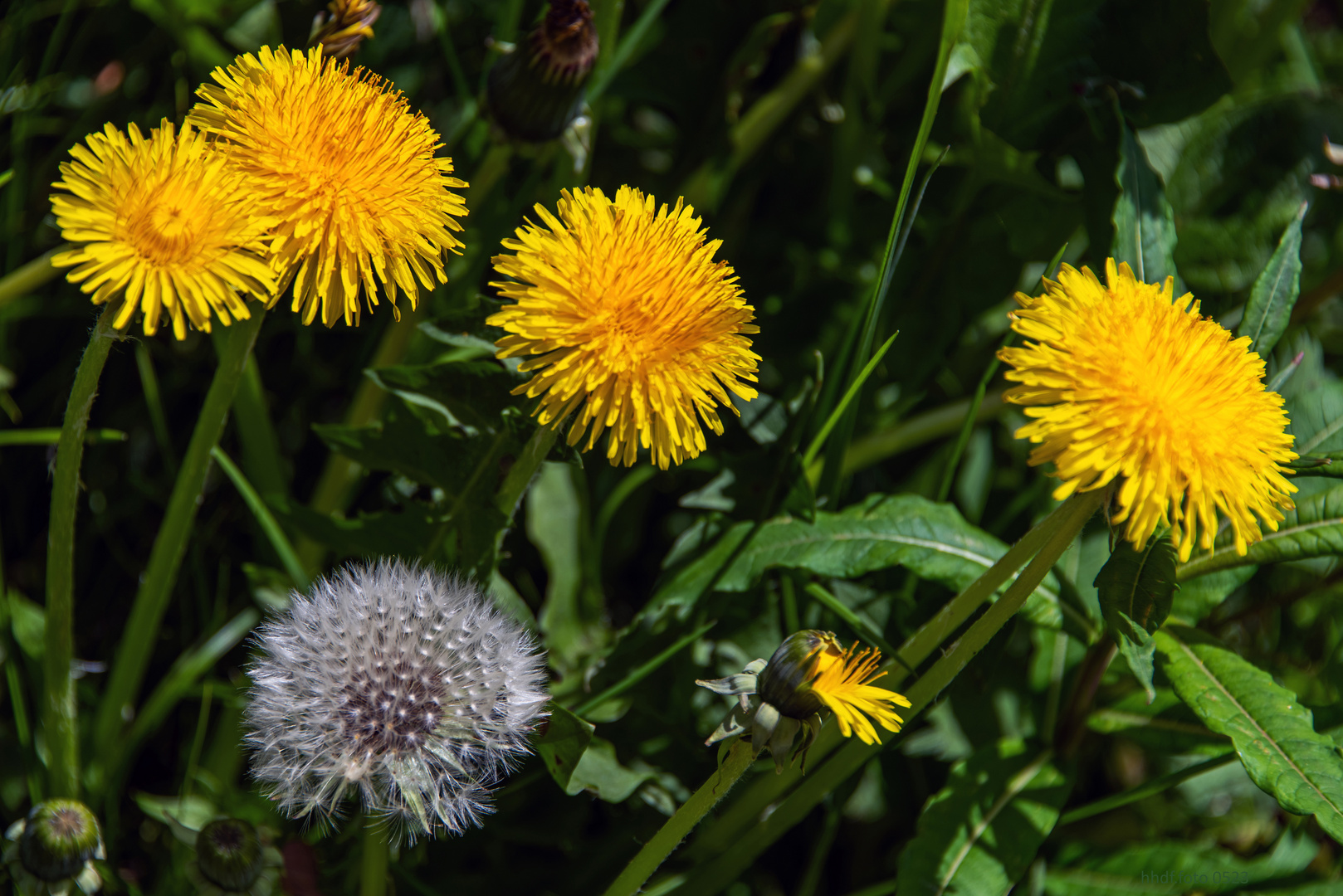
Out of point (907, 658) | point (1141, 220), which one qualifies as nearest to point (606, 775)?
point (907, 658)

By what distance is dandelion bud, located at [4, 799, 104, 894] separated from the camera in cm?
122

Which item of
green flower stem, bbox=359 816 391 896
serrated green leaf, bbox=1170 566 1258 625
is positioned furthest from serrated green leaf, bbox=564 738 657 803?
serrated green leaf, bbox=1170 566 1258 625

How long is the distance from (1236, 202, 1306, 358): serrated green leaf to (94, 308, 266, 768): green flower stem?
1400 mm

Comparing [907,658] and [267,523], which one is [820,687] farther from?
[267,523]

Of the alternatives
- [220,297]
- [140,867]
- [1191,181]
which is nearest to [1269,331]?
[1191,181]

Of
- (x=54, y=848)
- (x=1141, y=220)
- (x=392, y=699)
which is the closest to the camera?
(x=392, y=699)

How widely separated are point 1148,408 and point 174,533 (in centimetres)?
125

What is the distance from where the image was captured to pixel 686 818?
112 centimetres

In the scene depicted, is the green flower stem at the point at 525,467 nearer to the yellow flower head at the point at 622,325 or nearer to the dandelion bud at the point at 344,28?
the yellow flower head at the point at 622,325

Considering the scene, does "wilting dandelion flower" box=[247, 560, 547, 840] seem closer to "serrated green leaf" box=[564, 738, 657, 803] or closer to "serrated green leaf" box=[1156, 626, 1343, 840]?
"serrated green leaf" box=[564, 738, 657, 803]

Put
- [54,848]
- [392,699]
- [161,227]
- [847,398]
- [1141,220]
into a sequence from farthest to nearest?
[1141,220] < [847,398] < [54,848] < [392,699] < [161,227]

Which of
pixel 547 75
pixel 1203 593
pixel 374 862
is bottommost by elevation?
pixel 374 862

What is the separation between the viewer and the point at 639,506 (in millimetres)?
1909

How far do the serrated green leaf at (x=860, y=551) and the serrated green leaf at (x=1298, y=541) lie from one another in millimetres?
218
